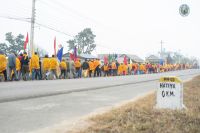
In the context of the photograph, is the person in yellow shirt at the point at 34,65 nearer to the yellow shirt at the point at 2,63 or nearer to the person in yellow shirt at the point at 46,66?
the person in yellow shirt at the point at 46,66

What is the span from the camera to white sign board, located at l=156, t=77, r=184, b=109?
9406 millimetres

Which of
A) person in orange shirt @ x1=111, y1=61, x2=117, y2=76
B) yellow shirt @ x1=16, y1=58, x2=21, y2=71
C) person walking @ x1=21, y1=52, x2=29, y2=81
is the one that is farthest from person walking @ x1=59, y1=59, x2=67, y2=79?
person in orange shirt @ x1=111, y1=61, x2=117, y2=76

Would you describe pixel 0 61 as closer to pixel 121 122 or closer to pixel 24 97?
pixel 24 97

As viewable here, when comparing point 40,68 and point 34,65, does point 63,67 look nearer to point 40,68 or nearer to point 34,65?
point 40,68

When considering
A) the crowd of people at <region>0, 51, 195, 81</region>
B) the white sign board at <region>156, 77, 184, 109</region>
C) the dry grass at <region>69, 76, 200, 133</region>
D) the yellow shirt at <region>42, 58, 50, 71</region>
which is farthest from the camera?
the yellow shirt at <region>42, 58, 50, 71</region>

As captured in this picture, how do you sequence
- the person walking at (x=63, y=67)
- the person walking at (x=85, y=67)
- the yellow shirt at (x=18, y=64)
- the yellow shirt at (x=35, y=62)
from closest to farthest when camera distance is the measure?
1. the yellow shirt at (x=18, y=64)
2. the yellow shirt at (x=35, y=62)
3. the person walking at (x=63, y=67)
4. the person walking at (x=85, y=67)

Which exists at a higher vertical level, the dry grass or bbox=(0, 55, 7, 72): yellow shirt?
bbox=(0, 55, 7, 72): yellow shirt

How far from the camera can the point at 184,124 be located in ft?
24.8

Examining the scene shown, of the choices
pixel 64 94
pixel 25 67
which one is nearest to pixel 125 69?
pixel 25 67

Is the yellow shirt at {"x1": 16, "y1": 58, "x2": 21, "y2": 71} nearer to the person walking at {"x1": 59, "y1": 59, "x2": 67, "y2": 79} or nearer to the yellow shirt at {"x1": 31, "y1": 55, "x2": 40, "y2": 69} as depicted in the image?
the yellow shirt at {"x1": 31, "y1": 55, "x2": 40, "y2": 69}

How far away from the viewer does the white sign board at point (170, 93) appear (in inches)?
370

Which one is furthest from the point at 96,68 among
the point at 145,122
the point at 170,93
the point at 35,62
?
the point at 145,122

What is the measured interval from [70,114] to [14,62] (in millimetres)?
14061

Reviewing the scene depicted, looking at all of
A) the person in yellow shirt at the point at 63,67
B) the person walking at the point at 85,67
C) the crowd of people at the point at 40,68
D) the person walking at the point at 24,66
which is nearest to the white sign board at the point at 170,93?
the crowd of people at the point at 40,68
